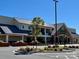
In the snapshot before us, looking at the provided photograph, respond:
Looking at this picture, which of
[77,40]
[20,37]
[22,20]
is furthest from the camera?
[77,40]

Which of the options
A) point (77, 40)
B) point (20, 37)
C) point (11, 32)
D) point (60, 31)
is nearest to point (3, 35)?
point (11, 32)

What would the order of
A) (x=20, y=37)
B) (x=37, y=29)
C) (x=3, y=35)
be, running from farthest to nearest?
(x=20, y=37) < (x=3, y=35) < (x=37, y=29)

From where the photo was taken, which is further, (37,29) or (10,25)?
(10,25)

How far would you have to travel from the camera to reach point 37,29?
38.5 meters

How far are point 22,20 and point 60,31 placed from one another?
1445cm

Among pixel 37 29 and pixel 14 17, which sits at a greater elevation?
pixel 14 17

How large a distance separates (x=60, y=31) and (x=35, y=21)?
35.4m

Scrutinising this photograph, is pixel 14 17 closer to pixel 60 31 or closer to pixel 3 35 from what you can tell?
pixel 3 35

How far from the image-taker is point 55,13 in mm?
40281

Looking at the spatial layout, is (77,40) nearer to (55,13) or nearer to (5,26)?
(5,26)

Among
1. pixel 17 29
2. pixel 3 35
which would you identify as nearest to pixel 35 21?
pixel 3 35

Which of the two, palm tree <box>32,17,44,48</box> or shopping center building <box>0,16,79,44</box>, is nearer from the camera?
palm tree <box>32,17,44,48</box>

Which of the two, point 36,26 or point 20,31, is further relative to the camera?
point 20,31

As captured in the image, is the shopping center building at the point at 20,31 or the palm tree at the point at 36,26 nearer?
the palm tree at the point at 36,26
